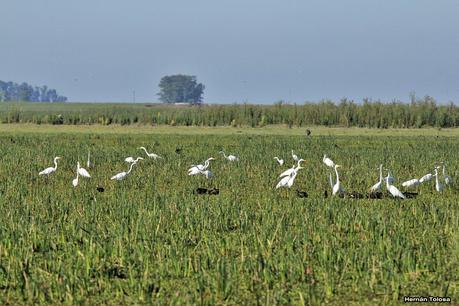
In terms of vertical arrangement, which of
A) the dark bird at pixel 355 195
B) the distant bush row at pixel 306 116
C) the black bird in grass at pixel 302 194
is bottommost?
the black bird in grass at pixel 302 194

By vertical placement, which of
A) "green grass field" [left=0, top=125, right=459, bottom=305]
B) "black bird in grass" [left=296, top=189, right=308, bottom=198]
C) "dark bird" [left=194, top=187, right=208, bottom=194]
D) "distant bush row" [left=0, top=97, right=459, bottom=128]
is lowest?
"green grass field" [left=0, top=125, right=459, bottom=305]

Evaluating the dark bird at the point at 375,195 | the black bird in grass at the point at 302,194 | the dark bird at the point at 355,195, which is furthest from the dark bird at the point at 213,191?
the dark bird at the point at 375,195

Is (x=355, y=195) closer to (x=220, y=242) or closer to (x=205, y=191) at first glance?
Answer: (x=205, y=191)

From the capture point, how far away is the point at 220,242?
41.1 ft

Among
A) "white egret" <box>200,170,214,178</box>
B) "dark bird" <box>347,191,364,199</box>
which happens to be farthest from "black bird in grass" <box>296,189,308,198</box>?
"white egret" <box>200,170,214,178</box>

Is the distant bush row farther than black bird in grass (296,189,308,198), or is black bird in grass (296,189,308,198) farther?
the distant bush row

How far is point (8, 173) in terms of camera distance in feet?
77.0

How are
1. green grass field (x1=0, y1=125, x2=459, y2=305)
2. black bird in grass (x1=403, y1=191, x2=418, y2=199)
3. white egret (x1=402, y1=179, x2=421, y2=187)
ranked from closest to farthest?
green grass field (x1=0, y1=125, x2=459, y2=305) → black bird in grass (x1=403, y1=191, x2=418, y2=199) → white egret (x1=402, y1=179, x2=421, y2=187)

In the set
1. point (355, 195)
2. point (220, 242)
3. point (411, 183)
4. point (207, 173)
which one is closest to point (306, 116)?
point (207, 173)

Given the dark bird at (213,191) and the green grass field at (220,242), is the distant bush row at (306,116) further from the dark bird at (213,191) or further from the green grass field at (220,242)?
the dark bird at (213,191)

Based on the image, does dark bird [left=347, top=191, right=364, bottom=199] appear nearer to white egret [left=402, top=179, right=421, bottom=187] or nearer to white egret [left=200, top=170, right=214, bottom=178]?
white egret [left=402, top=179, right=421, bottom=187]

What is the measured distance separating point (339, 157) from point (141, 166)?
7036 mm

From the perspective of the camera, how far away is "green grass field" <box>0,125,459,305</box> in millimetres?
10133

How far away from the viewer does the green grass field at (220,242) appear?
33.2 feet
